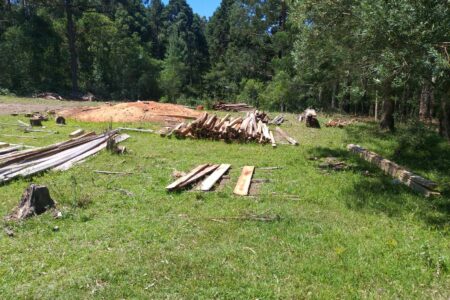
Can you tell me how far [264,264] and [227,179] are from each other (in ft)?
12.7

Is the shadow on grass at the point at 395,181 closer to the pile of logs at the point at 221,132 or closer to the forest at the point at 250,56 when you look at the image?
the forest at the point at 250,56

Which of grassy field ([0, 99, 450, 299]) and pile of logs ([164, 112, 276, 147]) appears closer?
grassy field ([0, 99, 450, 299])

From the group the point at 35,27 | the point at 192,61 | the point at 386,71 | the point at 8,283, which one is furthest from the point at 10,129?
the point at 192,61

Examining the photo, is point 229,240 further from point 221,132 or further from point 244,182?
point 221,132

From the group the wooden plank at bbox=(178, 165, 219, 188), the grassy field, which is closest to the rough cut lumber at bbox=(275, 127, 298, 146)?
the grassy field

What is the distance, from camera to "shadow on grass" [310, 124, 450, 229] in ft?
21.8

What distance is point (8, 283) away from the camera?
4.09 meters

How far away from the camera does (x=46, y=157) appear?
9.29 meters

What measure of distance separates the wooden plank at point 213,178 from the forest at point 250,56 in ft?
11.7

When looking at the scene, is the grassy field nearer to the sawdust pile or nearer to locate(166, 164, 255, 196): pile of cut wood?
locate(166, 164, 255, 196): pile of cut wood

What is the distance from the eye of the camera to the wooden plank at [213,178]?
7.45 metres

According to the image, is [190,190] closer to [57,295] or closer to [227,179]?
[227,179]

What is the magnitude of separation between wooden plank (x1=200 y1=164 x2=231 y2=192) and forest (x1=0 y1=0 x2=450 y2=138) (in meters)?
3.58

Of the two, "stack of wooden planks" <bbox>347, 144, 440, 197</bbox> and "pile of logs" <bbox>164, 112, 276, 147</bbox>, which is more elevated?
"pile of logs" <bbox>164, 112, 276, 147</bbox>
